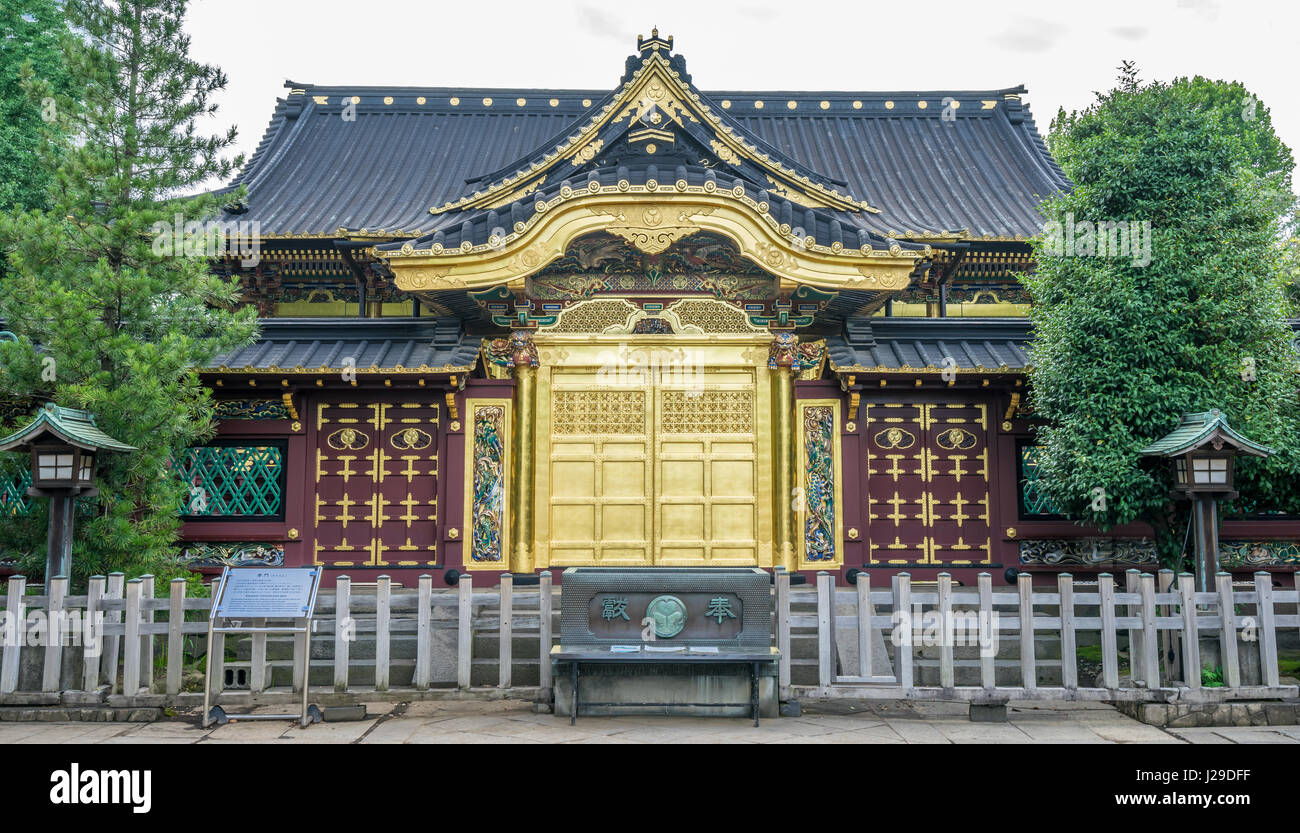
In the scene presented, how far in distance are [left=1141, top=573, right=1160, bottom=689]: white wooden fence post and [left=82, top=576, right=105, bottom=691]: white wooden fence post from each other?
31.6 feet

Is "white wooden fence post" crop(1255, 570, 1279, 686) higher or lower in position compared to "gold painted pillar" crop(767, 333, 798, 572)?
lower

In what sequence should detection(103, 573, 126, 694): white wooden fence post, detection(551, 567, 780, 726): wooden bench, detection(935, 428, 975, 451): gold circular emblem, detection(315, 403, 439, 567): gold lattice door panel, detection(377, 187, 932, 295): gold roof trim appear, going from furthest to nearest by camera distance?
detection(935, 428, 975, 451): gold circular emblem
detection(315, 403, 439, 567): gold lattice door panel
detection(377, 187, 932, 295): gold roof trim
detection(103, 573, 126, 694): white wooden fence post
detection(551, 567, 780, 726): wooden bench

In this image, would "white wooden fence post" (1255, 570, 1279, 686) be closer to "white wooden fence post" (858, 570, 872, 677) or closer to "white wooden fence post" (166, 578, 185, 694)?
"white wooden fence post" (858, 570, 872, 677)

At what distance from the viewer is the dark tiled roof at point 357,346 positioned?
38.7ft

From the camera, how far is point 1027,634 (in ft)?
26.1

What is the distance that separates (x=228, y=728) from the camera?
748cm

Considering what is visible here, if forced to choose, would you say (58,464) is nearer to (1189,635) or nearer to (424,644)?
(424,644)

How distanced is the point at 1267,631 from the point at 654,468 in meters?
7.28

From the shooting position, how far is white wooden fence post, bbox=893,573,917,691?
7867 millimetres

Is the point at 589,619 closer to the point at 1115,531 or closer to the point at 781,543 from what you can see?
the point at 781,543

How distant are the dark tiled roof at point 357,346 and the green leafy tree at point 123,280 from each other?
62.7 inches

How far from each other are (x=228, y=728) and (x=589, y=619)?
3259 mm

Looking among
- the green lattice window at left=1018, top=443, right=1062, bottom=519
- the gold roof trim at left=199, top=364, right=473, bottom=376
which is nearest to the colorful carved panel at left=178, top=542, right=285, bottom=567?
the gold roof trim at left=199, top=364, right=473, bottom=376

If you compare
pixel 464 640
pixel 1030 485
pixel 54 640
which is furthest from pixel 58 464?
pixel 1030 485
